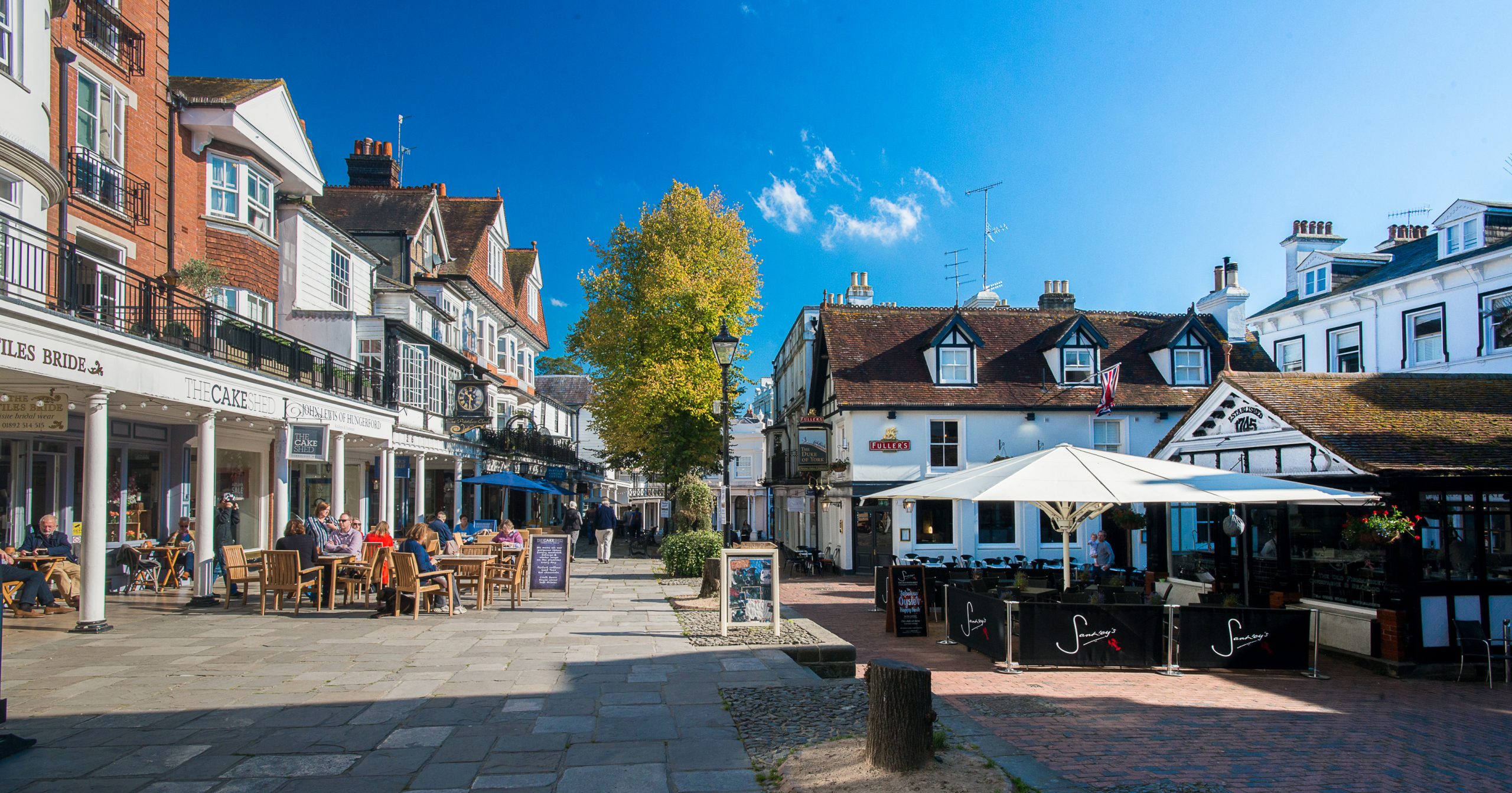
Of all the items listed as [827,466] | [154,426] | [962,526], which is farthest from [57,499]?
[962,526]

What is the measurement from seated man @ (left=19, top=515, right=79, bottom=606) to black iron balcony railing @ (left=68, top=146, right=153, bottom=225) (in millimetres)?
5510

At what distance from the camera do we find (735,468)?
190 ft

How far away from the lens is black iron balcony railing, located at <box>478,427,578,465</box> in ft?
107

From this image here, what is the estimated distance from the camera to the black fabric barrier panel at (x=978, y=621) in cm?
1111

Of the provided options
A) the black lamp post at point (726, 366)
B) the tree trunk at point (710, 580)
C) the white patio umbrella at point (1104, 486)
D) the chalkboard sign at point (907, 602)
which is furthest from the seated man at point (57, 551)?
the white patio umbrella at point (1104, 486)

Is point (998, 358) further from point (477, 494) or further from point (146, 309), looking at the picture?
point (146, 309)

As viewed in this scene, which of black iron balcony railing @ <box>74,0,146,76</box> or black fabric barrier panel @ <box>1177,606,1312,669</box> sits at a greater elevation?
black iron balcony railing @ <box>74,0,146,76</box>

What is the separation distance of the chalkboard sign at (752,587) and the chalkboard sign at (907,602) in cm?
250

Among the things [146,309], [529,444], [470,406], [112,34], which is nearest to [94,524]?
[146,309]

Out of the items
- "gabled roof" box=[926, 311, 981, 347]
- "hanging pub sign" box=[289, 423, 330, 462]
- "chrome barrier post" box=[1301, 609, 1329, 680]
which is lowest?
"chrome barrier post" box=[1301, 609, 1329, 680]

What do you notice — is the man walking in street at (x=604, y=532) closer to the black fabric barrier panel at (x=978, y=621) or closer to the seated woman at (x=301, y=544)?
the seated woman at (x=301, y=544)

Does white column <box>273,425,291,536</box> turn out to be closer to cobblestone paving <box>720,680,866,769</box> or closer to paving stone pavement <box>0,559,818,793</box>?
paving stone pavement <box>0,559,818,793</box>

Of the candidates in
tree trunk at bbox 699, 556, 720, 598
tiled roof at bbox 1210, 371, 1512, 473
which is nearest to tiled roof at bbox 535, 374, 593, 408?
tree trunk at bbox 699, 556, 720, 598

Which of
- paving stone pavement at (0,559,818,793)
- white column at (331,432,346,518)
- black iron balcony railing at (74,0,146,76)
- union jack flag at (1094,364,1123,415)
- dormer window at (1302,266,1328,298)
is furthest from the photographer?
dormer window at (1302,266,1328,298)
